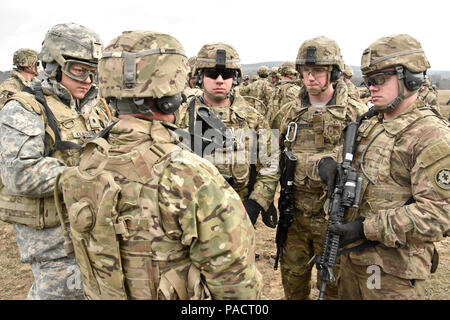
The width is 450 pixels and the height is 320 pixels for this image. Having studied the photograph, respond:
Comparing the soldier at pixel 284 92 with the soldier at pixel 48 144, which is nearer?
the soldier at pixel 48 144

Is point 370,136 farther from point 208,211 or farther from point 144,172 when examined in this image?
point 144,172

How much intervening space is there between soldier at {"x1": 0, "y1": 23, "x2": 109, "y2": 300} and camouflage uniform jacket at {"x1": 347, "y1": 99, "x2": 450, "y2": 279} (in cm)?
255

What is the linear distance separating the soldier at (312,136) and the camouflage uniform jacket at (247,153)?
270mm

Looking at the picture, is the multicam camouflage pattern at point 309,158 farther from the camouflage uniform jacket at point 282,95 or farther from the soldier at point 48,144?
the camouflage uniform jacket at point 282,95

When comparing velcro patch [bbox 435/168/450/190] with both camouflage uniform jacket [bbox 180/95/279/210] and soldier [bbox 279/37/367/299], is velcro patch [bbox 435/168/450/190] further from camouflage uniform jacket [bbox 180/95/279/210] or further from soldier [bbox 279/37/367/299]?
camouflage uniform jacket [bbox 180/95/279/210]

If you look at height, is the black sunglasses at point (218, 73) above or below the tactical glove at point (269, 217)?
above

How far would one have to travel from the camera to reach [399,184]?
2.72m

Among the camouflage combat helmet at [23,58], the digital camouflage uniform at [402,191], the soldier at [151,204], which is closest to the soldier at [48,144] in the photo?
the soldier at [151,204]

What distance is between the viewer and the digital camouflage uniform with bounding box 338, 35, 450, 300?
247 cm

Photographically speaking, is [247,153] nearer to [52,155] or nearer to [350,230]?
[350,230]

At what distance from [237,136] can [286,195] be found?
89 centimetres

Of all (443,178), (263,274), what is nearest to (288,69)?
(263,274)

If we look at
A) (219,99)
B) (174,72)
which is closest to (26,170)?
(174,72)

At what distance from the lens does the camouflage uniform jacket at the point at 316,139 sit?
3734 mm
